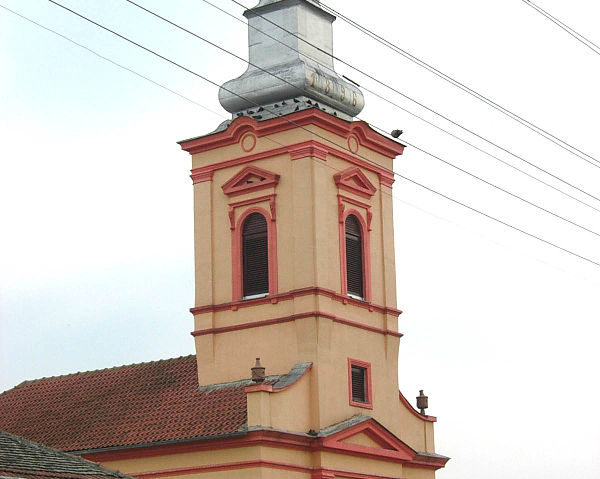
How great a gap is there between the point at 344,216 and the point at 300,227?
151cm

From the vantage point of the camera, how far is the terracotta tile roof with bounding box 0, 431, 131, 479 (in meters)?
23.5

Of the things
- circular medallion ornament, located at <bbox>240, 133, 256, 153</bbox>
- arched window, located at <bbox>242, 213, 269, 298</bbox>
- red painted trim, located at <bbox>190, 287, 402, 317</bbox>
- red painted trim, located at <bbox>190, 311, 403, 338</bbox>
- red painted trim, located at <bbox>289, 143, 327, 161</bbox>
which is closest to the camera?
red painted trim, located at <bbox>190, 311, 403, 338</bbox>

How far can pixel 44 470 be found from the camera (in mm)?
24062

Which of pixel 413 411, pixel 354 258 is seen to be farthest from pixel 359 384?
pixel 354 258

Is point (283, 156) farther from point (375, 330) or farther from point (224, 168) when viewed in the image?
point (375, 330)

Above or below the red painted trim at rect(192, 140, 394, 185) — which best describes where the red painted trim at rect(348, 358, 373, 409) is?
below

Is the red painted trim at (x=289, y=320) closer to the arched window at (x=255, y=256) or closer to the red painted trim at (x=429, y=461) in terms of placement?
the arched window at (x=255, y=256)

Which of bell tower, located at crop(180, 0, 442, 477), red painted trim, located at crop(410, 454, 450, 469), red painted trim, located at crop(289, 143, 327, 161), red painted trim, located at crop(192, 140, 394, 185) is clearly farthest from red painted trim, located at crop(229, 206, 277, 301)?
red painted trim, located at crop(410, 454, 450, 469)

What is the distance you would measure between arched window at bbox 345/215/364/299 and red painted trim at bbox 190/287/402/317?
449mm

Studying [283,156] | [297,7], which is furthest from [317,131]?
[297,7]

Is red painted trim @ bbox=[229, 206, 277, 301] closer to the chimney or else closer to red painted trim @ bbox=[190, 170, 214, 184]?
red painted trim @ bbox=[190, 170, 214, 184]

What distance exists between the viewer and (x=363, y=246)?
40625 mm

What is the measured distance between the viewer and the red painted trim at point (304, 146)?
39.3 meters

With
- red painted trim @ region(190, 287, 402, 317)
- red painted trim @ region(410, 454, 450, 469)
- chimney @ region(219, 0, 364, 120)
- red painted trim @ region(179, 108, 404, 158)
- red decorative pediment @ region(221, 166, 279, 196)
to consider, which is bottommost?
red painted trim @ region(410, 454, 450, 469)
